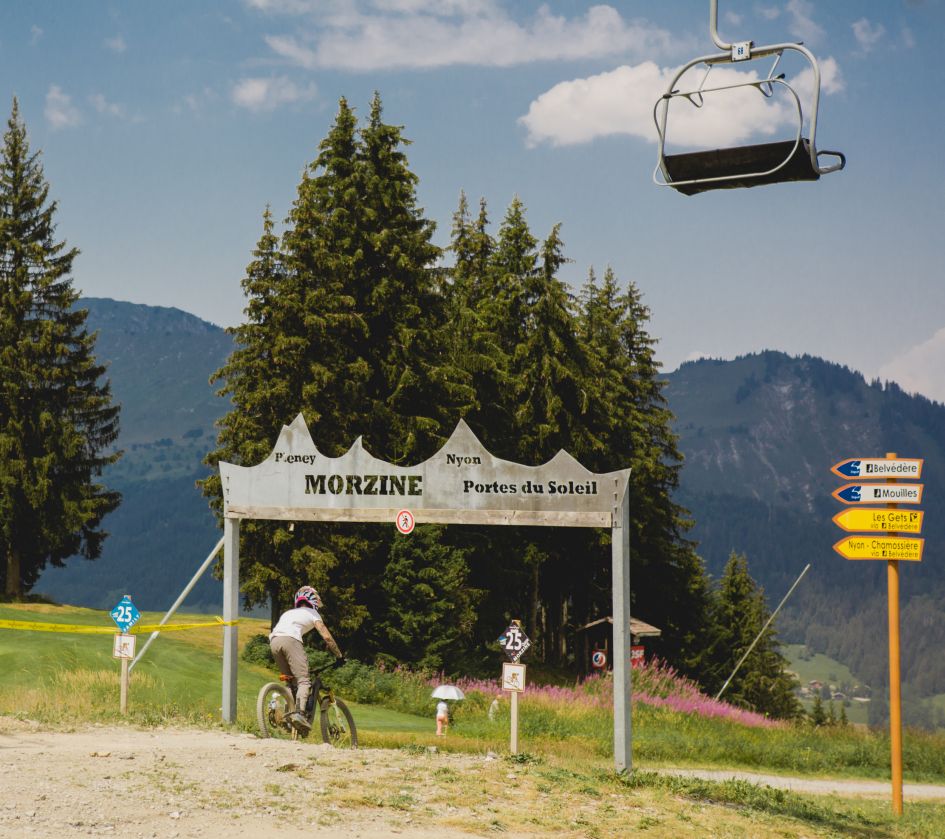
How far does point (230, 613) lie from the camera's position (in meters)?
17.5

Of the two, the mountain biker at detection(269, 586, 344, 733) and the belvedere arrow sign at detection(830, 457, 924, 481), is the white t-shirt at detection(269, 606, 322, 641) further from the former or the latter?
the belvedere arrow sign at detection(830, 457, 924, 481)

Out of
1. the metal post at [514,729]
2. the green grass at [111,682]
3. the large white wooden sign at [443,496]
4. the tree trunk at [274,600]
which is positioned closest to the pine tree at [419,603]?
the tree trunk at [274,600]

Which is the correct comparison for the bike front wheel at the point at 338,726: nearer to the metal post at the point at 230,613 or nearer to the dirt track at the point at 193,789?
the dirt track at the point at 193,789

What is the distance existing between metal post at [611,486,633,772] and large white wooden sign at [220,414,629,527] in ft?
0.53

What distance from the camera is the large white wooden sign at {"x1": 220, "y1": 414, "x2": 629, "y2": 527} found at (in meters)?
15.7

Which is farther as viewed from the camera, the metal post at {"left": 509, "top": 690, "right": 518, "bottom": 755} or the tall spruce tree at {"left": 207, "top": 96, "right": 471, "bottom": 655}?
the tall spruce tree at {"left": 207, "top": 96, "right": 471, "bottom": 655}

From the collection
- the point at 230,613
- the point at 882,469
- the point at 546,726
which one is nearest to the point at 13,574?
the point at 546,726

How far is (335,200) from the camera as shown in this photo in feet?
134

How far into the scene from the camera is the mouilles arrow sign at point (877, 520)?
17.1 meters

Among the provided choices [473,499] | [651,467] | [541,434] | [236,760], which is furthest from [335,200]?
[236,760]

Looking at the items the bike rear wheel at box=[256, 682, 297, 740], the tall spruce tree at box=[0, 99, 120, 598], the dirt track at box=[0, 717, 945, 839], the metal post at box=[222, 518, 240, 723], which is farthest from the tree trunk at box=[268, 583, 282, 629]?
the dirt track at box=[0, 717, 945, 839]

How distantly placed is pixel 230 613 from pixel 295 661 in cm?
342

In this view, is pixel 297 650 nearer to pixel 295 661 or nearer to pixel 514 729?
pixel 295 661

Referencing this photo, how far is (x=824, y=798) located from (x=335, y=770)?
9671 mm
